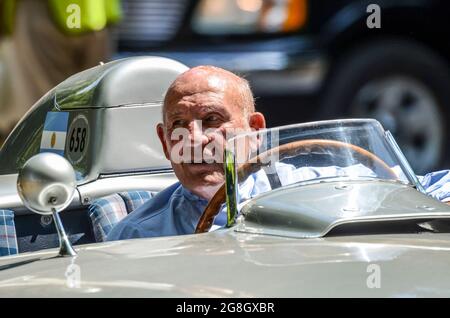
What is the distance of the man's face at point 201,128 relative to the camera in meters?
4.24

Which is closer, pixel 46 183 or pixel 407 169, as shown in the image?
pixel 46 183

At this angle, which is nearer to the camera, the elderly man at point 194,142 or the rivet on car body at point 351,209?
the rivet on car body at point 351,209

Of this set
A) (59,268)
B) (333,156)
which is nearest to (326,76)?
(333,156)

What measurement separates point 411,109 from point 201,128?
16.2ft

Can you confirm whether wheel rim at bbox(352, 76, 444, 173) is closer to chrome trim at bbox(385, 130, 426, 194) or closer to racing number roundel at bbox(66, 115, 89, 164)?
racing number roundel at bbox(66, 115, 89, 164)

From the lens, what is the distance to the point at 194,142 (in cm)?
430

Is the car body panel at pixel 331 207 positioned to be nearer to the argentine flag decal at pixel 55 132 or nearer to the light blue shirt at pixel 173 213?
the light blue shirt at pixel 173 213

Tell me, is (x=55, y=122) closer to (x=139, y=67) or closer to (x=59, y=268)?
(x=139, y=67)

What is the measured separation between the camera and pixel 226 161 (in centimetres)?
370

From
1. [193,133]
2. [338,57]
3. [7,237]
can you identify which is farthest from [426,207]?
[338,57]

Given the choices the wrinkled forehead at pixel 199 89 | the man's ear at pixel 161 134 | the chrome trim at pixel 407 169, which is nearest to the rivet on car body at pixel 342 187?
the chrome trim at pixel 407 169

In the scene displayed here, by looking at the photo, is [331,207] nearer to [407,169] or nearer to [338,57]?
[407,169]

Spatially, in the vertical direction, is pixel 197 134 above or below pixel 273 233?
above

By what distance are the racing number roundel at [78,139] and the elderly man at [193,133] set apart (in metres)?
0.56
